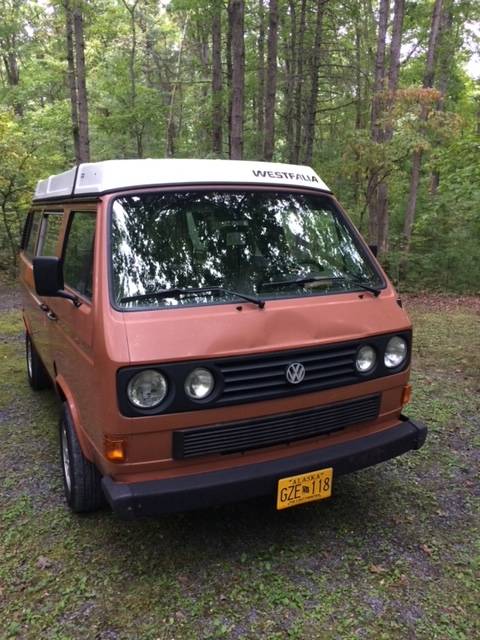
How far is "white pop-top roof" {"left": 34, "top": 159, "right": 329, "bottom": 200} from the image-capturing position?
10.6 feet

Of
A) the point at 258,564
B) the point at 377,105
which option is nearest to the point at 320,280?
the point at 258,564

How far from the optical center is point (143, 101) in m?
18.5

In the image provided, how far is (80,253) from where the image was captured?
11.6 ft

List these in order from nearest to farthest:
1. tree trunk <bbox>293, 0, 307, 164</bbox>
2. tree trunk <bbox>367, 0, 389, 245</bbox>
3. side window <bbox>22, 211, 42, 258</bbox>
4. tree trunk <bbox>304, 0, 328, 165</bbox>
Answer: side window <bbox>22, 211, 42, 258</bbox>, tree trunk <bbox>367, 0, 389, 245</bbox>, tree trunk <bbox>304, 0, 328, 165</bbox>, tree trunk <bbox>293, 0, 307, 164</bbox>

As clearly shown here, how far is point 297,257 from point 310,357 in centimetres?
90

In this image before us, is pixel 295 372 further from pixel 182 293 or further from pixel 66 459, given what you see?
pixel 66 459

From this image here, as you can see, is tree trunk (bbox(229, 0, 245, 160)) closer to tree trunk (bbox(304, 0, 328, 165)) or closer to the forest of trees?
the forest of trees

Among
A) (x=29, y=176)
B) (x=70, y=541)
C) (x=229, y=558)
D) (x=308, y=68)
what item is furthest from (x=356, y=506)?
(x=308, y=68)

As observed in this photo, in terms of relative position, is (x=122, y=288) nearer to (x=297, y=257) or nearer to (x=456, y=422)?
(x=297, y=257)

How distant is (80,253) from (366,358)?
2037 millimetres

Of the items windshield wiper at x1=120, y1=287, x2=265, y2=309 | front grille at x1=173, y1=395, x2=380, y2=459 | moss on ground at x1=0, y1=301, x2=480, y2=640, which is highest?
windshield wiper at x1=120, y1=287, x2=265, y2=309

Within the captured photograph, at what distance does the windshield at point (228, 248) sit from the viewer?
9.92 feet

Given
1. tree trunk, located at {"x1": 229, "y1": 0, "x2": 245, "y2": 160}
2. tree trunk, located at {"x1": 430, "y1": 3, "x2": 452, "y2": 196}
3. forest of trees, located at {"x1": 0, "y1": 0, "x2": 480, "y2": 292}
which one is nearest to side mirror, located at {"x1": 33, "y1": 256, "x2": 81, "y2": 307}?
forest of trees, located at {"x1": 0, "y1": 0, "x2": 480, "y2": 292}

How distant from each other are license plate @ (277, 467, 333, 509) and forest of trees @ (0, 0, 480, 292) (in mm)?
5108
